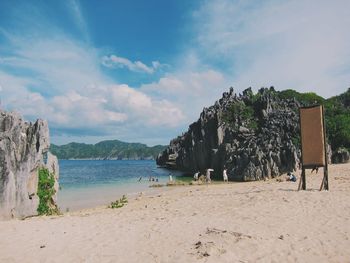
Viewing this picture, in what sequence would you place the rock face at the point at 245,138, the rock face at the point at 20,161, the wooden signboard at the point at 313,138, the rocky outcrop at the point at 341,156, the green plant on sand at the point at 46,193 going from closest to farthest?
1. the rock face at the point at 20,161
2. the green plant on sand at the point at 46,193
3. the wooden signboard at the point at 313,138
4. the rock face at the point at 245,138
5. the rocky outcrop at the point at 341,156

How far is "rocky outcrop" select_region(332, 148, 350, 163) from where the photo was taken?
51.9 m

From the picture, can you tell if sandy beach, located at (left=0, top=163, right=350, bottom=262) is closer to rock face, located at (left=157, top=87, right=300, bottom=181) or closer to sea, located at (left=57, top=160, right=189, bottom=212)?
sea, located at (left=57, top=160, right=189, bottom=212)

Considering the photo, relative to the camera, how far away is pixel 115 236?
461 inches

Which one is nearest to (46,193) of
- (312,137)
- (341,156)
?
(312,137)

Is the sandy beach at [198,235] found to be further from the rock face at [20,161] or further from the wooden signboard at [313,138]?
the wooden signboard at [313,138]

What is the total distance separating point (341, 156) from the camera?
52219 millimetres

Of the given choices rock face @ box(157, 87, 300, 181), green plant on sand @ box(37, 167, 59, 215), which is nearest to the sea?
green plant on sand @ box(37, 167, 59, 215)

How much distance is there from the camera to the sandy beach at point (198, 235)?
9.29m

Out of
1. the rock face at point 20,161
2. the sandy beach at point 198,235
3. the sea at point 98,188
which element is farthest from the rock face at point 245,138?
the rock face at point 20,161

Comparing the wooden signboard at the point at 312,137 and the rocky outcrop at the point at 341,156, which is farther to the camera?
the rocky outcrop at the point at 341,156

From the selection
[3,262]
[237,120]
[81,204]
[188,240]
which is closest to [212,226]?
[188,240]

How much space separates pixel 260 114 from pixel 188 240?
55361mm

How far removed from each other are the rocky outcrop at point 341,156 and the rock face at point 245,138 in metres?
7.03

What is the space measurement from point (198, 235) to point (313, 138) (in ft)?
38.9
